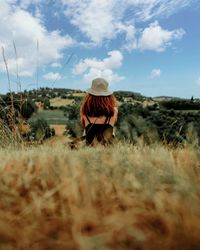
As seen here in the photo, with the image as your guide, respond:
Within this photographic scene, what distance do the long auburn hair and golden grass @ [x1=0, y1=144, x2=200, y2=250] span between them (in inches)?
229

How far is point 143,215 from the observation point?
4.04ft

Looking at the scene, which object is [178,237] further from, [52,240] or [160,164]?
[160,164]

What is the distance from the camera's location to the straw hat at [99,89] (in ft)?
26.4

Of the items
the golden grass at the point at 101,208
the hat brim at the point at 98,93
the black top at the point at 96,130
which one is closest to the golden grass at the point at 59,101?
the hat brim at the point at 98,93

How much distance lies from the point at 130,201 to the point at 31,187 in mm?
519

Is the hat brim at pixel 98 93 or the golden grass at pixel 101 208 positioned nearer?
the golden grass at pixel 101 208

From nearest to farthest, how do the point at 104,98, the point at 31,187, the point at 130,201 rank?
the point at 130,201
the point at 31,187
the point at 104,98

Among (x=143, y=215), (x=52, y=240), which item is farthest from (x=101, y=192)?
(x=52, y=240)

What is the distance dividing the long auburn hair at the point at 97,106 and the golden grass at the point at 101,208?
5813 mm

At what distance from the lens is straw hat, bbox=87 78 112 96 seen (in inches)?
317

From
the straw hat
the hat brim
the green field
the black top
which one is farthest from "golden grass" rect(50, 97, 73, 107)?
the black top

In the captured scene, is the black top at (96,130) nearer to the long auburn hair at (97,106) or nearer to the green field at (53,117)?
the long auburn hair at (97,106)

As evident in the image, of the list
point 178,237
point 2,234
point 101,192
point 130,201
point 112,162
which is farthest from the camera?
point 112,162

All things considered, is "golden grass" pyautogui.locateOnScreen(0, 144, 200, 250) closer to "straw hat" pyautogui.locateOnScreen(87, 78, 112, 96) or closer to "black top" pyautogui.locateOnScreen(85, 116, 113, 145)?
"black top" pyautogui.locateOnScreen(85, 116, 113, 145)
